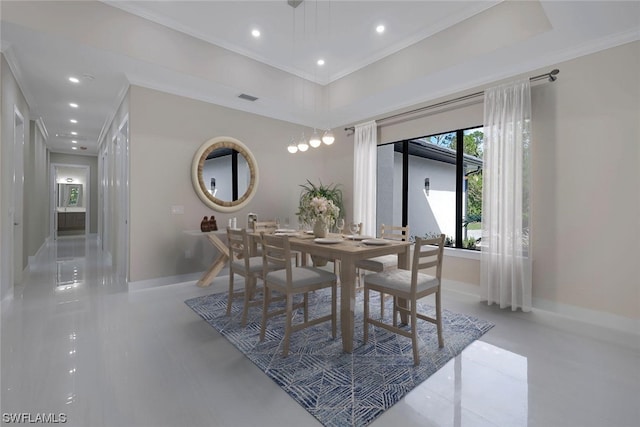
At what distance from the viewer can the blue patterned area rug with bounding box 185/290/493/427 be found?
5.68 feet

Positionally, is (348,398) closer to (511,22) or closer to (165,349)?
(165,349)

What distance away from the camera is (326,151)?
592 centimetres

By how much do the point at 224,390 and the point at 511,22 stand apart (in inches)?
159

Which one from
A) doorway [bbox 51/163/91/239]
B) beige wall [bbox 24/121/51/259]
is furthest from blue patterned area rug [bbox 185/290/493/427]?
doorway [bbox 51/163/91/239]

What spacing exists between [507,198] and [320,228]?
2.14 metres

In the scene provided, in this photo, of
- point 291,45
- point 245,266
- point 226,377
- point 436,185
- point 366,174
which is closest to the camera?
point 226,377

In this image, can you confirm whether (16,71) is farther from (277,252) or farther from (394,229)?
(394,229)

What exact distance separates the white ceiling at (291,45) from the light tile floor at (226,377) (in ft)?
8.96

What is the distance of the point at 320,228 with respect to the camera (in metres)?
3.12

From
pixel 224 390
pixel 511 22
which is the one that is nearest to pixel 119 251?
pixel 224 390

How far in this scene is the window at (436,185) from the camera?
13.1ft

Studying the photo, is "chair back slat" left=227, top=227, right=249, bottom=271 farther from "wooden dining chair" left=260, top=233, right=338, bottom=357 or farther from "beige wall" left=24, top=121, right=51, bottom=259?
"beige wall" left=24, top=121, right=51, bottom=259

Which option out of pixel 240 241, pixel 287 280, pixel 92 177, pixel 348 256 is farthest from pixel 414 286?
pixel 92 177

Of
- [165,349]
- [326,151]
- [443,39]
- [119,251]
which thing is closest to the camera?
[165,349]
